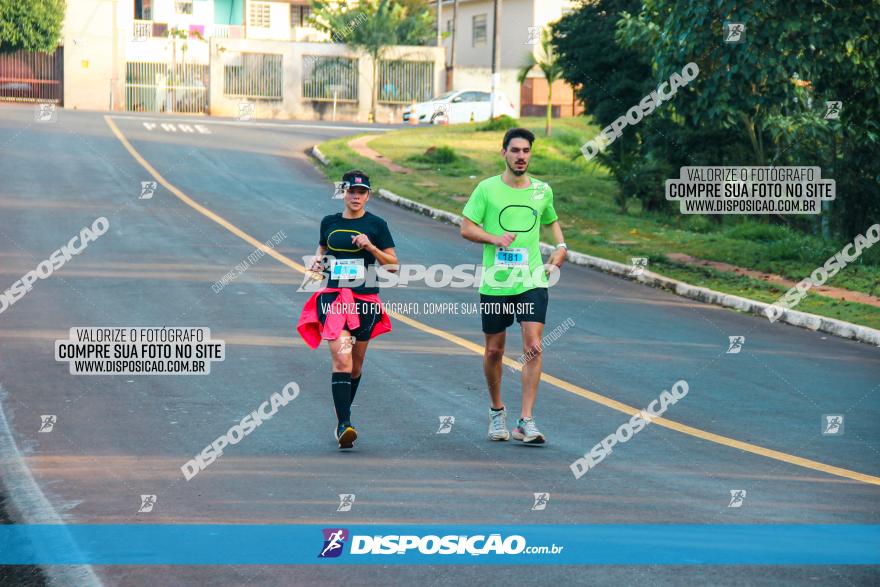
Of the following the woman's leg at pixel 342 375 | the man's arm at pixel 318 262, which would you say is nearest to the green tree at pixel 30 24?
the man's arm at pixel 318 262

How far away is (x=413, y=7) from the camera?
248 ft

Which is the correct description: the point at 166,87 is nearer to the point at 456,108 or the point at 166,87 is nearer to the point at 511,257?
A: the point at 456,108

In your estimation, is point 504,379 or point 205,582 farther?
point 504,379

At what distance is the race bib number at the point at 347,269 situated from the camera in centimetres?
904

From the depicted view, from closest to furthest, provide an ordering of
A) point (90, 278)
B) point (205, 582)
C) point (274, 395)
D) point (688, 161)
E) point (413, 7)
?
point (205, 582), point (274, 395), point (90, 278), point (688, 161), point (413, 7)

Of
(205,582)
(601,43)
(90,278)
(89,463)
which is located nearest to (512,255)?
(89,463)

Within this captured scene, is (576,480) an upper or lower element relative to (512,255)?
lower

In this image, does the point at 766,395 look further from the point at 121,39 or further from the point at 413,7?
the point at 413,7

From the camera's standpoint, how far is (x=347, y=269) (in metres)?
9.05

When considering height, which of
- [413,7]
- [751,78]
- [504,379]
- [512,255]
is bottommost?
[504,379]

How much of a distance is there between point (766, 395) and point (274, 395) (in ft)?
14.5

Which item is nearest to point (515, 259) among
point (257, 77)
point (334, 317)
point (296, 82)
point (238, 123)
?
point (334, 317)

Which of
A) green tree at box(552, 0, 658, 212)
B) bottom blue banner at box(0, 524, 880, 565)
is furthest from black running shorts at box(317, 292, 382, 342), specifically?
green tree at box(552, 0, 658, 212)

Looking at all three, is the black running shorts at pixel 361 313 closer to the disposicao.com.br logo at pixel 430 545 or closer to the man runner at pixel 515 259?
the man runner at pixel 515 259
